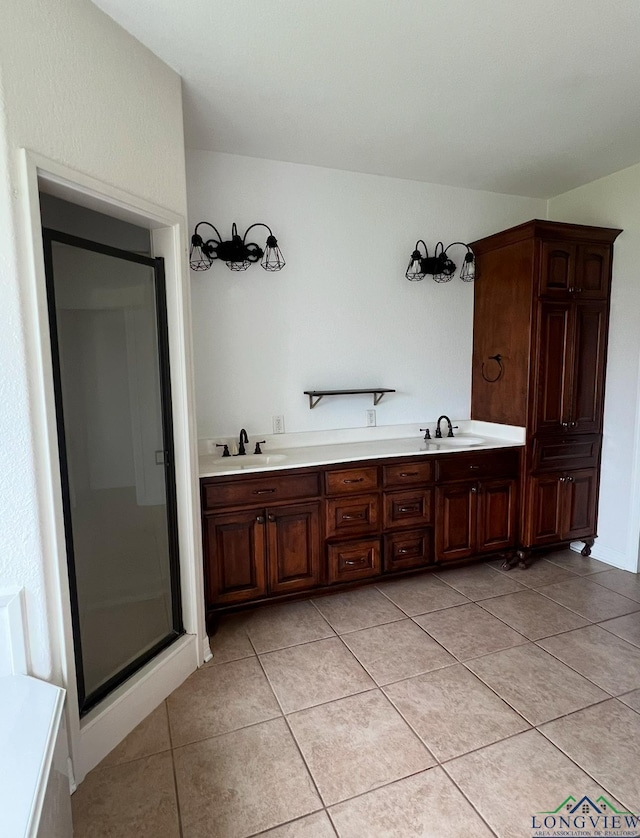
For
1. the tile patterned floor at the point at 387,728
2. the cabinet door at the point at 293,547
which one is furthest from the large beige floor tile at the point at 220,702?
the cabinet door at the point at 293,547

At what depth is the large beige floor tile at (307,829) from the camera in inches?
57.6

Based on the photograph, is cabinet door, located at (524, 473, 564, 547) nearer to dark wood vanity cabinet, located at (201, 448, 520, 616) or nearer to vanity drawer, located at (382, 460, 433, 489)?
dark wood vanity cabinet, located at (201, 448, 520, 616)

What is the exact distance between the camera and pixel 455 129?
261 centimetres

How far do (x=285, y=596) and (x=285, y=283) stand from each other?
1896mm

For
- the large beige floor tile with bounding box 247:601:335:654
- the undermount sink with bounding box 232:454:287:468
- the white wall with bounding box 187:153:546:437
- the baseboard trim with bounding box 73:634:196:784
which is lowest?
the large beige floor tile with bounding box 247:601:335:654

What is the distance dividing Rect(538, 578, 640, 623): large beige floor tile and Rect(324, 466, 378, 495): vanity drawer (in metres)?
1.29

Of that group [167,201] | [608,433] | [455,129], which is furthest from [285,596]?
[455,129]

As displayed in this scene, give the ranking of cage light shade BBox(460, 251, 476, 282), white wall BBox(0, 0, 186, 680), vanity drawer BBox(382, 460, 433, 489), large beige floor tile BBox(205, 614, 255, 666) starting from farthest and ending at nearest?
cage light shade BBox(460, 251, 476, 282) → vanity drawer BBox(382, 460, 433, 489) → large beige floor tile BBox(205, 614, 255, 666) → white wall BBox(0, 0, 186, 680)

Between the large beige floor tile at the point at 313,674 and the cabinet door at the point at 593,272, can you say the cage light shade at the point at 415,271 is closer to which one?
the cabinet door at the point at 593,272

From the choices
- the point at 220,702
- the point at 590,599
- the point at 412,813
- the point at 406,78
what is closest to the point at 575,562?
the point at 590,599

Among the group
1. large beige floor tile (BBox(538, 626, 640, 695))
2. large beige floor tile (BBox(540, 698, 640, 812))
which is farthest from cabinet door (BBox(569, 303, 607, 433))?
large beige floor tile (BBox(540, 698, 640, 812))

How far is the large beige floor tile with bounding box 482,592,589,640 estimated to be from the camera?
2570 mm

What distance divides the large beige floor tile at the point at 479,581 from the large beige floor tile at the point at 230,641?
53.5 inches

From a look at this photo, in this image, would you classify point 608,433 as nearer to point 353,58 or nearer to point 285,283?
point 285,283
